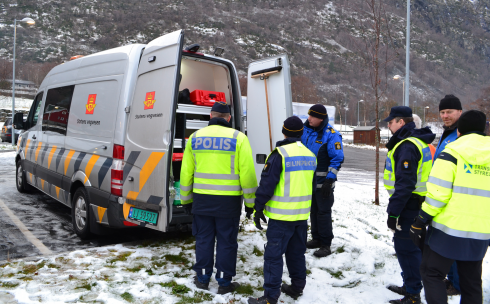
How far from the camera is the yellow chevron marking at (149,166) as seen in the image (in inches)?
154

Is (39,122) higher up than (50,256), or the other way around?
(39,122)

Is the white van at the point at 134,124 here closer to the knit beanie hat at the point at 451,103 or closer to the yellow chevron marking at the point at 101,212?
the yellow chevron marking at the point at 101,212

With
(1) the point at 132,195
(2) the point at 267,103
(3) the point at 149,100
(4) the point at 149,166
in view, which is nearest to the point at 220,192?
(4) the point at 149,166

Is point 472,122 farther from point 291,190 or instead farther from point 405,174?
point 291,190

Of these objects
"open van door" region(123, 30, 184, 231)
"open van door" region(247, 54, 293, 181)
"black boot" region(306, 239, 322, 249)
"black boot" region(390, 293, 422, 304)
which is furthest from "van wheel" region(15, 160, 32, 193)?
"black boot" region(390, 293, 422, 304)

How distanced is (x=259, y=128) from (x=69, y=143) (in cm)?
275

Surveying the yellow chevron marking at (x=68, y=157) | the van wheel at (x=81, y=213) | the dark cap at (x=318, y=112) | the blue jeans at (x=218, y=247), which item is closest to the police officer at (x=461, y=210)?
the blue jeans at (x=218, y=247)

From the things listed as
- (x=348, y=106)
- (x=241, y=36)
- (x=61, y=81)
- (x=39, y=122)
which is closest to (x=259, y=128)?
(x=61, y=81)

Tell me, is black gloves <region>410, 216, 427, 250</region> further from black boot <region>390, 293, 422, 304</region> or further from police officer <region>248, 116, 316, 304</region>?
police officer <region>248, 116, 316, 304</region>

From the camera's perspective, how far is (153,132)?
3990mm

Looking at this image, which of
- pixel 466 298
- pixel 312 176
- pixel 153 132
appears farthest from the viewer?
pixel 153 132

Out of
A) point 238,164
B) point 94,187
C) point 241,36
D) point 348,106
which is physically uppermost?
point 241,36

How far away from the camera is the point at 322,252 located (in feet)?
14.6

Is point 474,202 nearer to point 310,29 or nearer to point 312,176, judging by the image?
point 312,176
